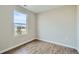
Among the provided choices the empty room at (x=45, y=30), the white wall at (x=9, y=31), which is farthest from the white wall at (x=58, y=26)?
the white wall at (x=9, y=31)

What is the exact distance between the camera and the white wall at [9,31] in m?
1.28

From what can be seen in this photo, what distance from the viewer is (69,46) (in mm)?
1294

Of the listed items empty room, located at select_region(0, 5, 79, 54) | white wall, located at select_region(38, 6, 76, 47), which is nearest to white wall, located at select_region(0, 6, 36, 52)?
empty room, located at select_region(0, 5, 79, 54)

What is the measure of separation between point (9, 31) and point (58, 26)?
95 cm

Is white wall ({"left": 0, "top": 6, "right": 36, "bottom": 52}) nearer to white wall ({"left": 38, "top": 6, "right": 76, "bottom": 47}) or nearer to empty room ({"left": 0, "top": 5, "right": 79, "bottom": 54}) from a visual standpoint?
empty room ({"left": 0, "top": 5, "right": 79, "bottom": 54})

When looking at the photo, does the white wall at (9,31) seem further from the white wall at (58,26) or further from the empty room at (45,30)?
the white wall at (58,26)

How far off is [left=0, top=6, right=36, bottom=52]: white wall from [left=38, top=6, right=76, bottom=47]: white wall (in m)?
0.14

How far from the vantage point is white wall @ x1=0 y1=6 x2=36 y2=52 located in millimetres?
1282

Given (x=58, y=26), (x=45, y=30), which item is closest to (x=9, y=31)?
(x=45, y=30)

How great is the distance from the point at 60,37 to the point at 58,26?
194 mm

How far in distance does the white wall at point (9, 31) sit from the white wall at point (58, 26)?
0.14 meters
